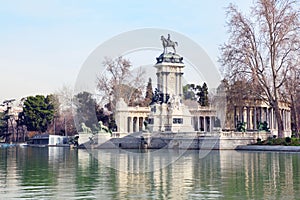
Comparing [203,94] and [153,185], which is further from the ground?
[203,94]

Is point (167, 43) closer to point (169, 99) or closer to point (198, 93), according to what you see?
point (169, 99)

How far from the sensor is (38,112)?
86938mm

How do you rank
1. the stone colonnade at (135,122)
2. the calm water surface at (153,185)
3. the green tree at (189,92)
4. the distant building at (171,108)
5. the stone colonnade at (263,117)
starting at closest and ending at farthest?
the calm water surface at (153,185), the distant building at (171,108), the stone colonnade at (263,117), the stone colonnade at (135,122), the green tree at (189,92)

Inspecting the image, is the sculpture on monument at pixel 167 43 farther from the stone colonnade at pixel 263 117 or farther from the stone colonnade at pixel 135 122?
the stone colonnade at pixel 263 117

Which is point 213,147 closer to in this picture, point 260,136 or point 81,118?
point 260,136

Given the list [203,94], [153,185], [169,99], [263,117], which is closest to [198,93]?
[203,94]

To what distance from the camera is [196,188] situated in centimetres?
1419

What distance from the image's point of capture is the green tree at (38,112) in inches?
→ 3413

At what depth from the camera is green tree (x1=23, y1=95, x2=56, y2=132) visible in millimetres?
86688

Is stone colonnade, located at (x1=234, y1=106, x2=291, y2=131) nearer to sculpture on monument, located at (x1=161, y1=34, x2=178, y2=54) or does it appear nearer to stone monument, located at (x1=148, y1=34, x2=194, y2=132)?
stone monument, located at (x1=148, y1=34, x2=194, y2=132)

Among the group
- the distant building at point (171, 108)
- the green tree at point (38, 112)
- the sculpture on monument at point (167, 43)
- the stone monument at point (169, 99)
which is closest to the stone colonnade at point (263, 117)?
the distant building at point (171, 108)

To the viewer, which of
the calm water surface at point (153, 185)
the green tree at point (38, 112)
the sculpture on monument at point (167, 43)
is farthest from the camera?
the green tree at point (38, 112)

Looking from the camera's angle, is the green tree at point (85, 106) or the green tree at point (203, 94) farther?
→ the green tree at point (203, 94)

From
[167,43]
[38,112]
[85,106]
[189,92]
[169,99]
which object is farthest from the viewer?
[189,92]
